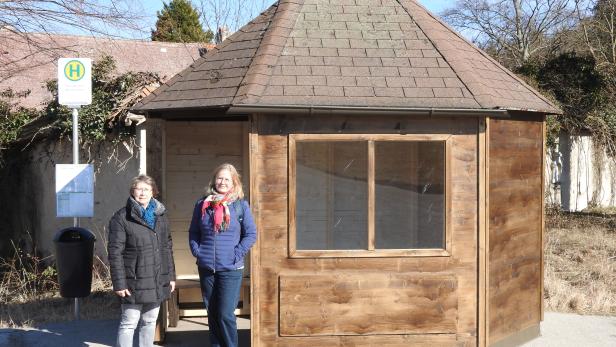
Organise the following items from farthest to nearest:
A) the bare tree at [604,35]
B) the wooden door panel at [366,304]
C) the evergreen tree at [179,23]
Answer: the evergreen tree at [179,23] < the bare tree at [604,35] < the wooden door panel at [366,304]

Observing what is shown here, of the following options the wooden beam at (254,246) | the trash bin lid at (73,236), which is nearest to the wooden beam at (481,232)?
the wooden beam at (254,246)

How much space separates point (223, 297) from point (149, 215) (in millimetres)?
899

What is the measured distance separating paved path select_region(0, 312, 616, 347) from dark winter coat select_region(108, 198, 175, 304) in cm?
160

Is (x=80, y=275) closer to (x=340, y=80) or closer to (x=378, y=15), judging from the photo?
(x=340, y=80)

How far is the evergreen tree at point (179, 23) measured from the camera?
2834 cm

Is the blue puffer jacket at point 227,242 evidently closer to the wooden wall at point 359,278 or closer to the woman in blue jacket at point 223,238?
the woman in blue jacket at point 223,238

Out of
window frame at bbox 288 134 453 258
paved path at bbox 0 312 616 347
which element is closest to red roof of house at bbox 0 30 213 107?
paved path at bbox 0 312 616 347

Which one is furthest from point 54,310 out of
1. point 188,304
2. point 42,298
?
point 188,304

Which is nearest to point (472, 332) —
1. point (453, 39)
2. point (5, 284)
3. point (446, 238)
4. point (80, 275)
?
point (446, 238)

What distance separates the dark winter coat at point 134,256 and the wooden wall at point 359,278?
3.01ft

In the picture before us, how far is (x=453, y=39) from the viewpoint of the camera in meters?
7.67

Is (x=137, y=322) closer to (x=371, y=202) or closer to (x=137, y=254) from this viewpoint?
(x=137, y=254)

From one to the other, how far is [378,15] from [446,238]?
246 cm

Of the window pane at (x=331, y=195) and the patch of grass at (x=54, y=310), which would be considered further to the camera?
the patch of grass at (x=54, y=310)
